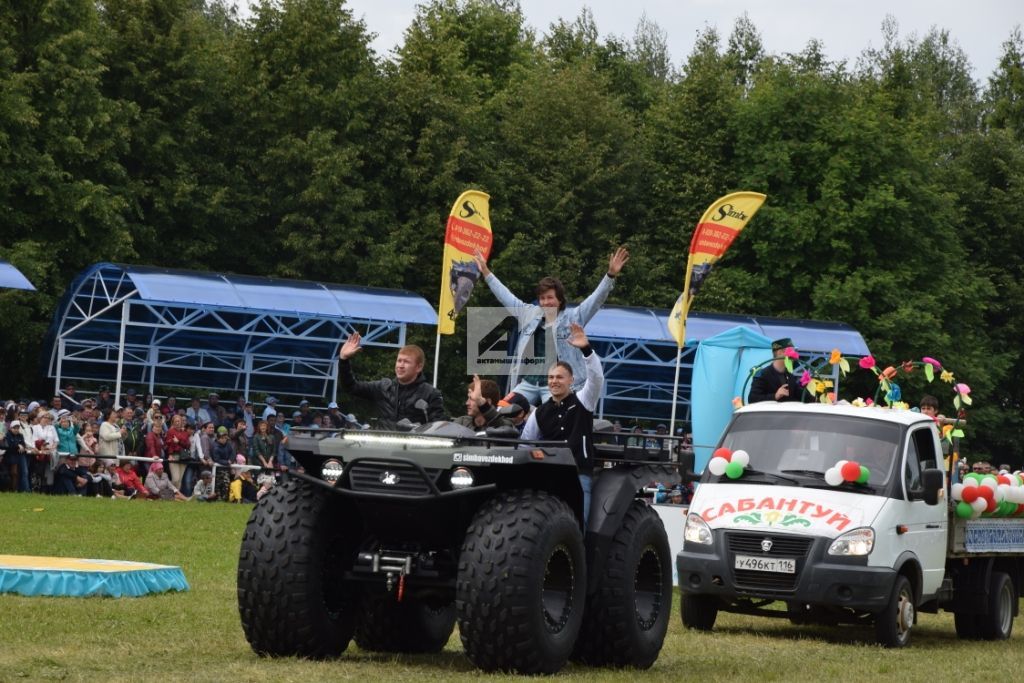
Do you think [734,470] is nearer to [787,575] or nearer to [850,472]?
[850,472]

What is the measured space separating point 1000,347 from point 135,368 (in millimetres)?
33139

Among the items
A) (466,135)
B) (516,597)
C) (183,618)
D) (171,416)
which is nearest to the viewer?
(516,597)

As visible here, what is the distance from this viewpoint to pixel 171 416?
3250cm

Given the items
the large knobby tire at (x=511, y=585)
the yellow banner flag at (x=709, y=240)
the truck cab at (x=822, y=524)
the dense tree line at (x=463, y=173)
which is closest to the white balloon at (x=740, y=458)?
the truck cab at (x=822, y=524)

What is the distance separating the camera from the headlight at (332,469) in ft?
34.2

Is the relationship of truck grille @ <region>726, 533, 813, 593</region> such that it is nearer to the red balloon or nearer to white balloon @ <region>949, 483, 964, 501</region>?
the red balloon

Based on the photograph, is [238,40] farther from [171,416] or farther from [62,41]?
[171,416]

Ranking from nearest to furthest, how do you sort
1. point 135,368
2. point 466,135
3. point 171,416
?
point 171,416
point 135,368
point 466,135

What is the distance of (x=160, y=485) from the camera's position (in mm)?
30641

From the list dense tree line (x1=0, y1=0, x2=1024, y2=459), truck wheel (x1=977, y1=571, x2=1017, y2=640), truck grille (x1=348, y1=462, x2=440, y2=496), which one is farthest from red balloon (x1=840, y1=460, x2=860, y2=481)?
dense tree line (x1=0, y1=0, x2=1024, y2=459)

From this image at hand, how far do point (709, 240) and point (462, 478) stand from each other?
18.9 meters

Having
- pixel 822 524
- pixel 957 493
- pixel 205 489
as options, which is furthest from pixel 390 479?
pixel 205 489

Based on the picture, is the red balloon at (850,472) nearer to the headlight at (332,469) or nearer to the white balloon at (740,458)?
the white balloon at (740,458)

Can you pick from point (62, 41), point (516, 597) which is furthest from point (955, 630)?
point (62, 41)
